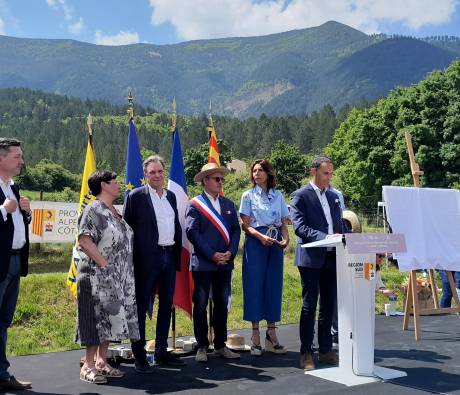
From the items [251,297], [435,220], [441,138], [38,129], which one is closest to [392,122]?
[441,138]

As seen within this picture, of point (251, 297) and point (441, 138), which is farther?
point (441, 138)

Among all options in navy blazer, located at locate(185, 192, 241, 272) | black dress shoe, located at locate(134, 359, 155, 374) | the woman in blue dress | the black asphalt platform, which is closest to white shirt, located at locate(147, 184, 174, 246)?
navy blazer, located at locate(185, 192, 241, 272)

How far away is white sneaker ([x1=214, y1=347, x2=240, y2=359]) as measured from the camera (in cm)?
486

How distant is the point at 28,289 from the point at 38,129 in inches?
3792

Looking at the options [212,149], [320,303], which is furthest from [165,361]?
[212,149]

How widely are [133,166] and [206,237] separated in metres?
1.22

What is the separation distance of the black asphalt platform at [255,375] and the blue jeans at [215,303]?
22cm

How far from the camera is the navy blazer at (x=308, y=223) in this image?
4.53 metres

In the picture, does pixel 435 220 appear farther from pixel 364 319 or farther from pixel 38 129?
pixel 38 129

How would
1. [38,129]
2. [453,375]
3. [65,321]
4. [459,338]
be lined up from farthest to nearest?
[38,129], [65,321], [459,338], [453,375]

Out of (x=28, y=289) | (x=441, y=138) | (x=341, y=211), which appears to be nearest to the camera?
(x=341, y=211)

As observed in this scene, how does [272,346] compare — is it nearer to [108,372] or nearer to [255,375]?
[255,375]

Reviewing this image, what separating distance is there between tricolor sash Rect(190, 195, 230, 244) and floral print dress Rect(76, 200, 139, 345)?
1.00 metres

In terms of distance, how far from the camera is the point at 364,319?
13.5ft
